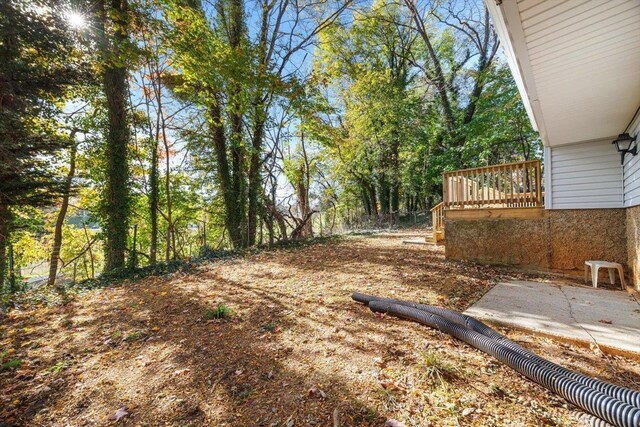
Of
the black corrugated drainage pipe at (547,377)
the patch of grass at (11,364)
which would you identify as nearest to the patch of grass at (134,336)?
the patch of grass at (11,364)

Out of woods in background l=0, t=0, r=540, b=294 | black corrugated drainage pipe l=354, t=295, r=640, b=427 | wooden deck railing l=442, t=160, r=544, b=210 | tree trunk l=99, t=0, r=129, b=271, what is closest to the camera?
black corrugated drainage pipe l=354, t=295, r=640, b=427

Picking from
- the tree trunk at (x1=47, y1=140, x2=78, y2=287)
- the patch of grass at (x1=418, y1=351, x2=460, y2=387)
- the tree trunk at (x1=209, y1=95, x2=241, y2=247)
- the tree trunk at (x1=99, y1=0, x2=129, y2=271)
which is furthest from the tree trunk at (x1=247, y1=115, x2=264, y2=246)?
the patch of grass at (x1=418, y1=351, x2=460, y2=387)

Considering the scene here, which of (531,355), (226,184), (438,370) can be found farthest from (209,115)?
(531,355)

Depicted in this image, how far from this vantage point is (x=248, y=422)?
5.04ft

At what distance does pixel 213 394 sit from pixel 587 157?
669 cm

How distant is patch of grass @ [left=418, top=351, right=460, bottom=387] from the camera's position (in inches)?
69.9

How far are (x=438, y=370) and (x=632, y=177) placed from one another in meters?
4.52

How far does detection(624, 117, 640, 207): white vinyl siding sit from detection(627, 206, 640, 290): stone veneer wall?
137 millimetres

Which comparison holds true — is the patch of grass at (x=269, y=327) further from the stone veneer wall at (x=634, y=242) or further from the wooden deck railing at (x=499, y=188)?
the stone veneer wall at (x=634, y=242)

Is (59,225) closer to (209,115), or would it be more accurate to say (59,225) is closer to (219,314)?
(209,115)

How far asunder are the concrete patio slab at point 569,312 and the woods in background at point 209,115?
6.53m

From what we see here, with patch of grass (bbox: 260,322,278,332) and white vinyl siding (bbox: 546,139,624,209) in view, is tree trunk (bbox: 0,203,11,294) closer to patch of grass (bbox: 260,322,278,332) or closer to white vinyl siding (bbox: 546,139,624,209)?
patch of grass (bbox: 260,322,278,332)

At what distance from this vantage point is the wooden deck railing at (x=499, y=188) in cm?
481

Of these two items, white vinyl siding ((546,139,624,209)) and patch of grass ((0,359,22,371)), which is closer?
patch of grass ((0,359,22,371))
